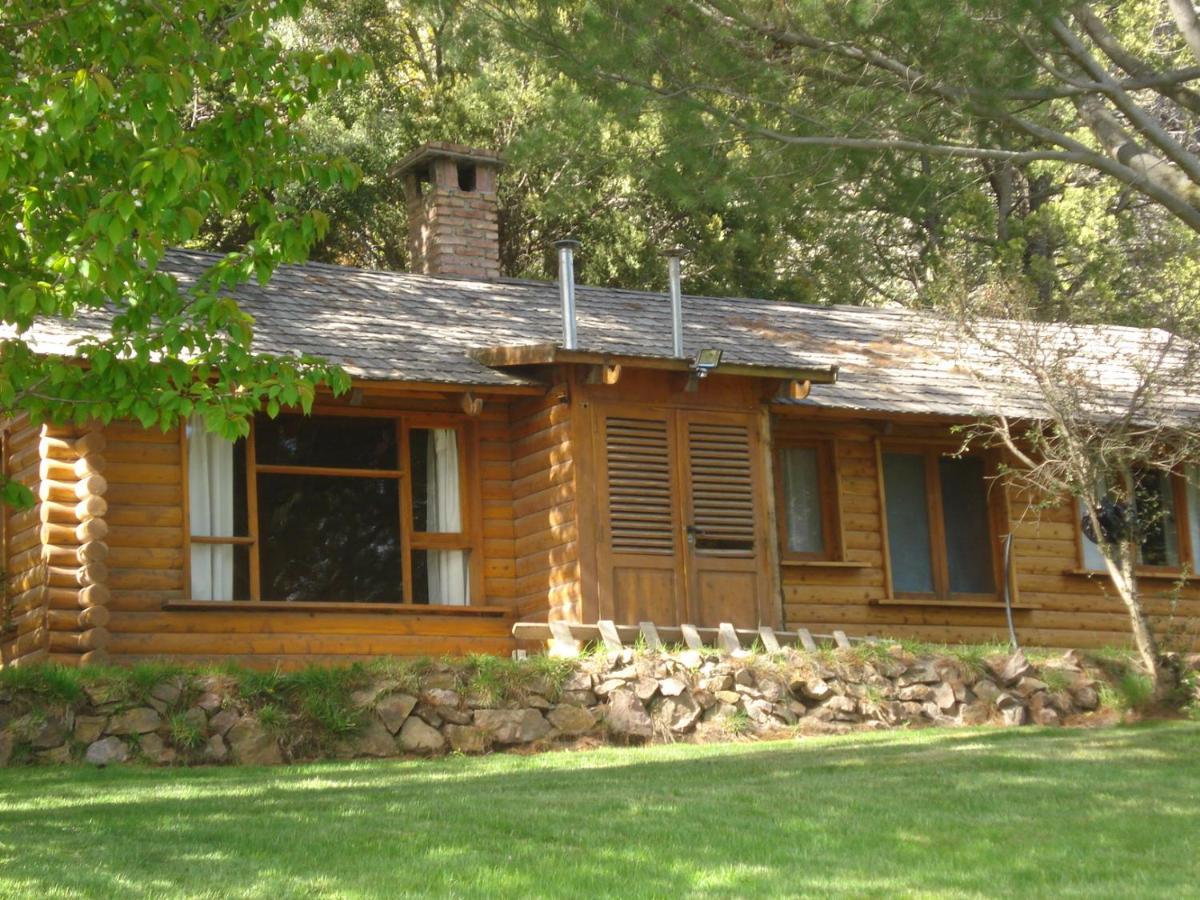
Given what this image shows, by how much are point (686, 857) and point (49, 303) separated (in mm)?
3851

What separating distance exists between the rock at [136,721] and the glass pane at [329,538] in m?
3.14

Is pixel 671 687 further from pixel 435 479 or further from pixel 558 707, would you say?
pixel 435 479

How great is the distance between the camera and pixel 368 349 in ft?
52.2

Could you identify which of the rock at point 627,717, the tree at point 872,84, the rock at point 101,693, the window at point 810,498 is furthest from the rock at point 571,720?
the window at point 810,498

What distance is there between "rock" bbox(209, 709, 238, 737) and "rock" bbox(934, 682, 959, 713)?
570 centimetres

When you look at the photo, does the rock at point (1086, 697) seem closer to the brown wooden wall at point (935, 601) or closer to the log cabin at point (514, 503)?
the log cabin at point (514, 503)

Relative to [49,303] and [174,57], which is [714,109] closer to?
[174,57]

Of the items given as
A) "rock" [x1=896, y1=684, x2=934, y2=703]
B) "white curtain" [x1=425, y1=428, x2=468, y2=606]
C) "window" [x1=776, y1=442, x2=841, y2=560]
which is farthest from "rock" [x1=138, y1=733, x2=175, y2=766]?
"window" [x1=776, y1=442, x2=841, y2=560]

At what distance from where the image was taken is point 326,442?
16.1 m

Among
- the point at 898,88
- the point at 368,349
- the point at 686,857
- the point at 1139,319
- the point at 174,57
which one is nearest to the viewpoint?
the point at 686,857

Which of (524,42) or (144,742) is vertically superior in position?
(524,42)

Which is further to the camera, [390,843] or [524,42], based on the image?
[524,42]

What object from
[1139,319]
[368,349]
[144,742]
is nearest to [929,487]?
[1139,319]

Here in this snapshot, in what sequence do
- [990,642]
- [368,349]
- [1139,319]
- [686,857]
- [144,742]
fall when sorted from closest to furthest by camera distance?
1. [686,857]
2. [144,742]
3. [368,349]
4. [990,642]
5. [1139,319]
